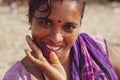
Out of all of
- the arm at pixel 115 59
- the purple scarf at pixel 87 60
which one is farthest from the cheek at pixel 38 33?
the arm at pixel 115 59

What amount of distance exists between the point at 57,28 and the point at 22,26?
28.7 feet

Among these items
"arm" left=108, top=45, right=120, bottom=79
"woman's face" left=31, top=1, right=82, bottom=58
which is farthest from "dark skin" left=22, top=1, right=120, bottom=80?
"arm" left=108, top=45, right=120, bottom=79

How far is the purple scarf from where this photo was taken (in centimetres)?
264

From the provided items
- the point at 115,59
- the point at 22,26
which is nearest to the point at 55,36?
the point at 115,59

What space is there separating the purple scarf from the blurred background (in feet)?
8.68

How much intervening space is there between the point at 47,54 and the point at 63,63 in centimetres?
29

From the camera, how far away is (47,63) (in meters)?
2.33

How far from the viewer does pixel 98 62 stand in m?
2.68

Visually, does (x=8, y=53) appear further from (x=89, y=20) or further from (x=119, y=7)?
(x=119, y=7)

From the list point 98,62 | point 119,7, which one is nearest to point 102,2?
point 119,7

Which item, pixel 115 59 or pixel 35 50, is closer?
pixel 35 50

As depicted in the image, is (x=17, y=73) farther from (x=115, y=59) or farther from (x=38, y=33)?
(x=115, y=59)

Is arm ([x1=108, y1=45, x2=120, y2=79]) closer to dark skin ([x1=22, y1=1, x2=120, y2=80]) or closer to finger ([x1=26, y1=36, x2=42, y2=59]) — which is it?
dark skin ([x1=22, y1=1, x2=120, y2=80])

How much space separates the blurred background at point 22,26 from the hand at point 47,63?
296cm
